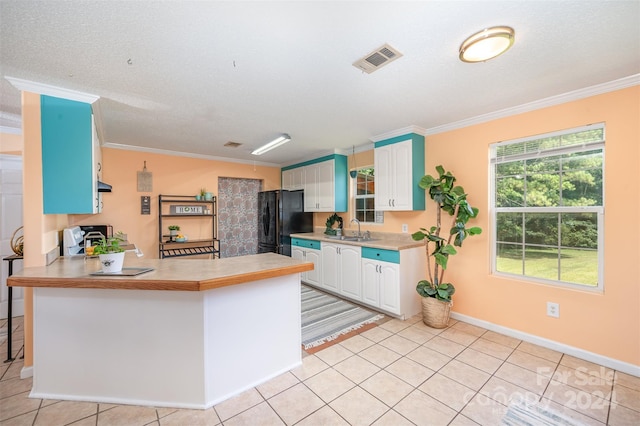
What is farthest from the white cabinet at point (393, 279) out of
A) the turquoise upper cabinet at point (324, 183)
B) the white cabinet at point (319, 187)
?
the white cabinet at point (319, 187)

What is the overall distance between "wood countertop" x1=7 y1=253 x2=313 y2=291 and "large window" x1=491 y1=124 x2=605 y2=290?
2.33 m

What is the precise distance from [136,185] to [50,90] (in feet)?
7.29

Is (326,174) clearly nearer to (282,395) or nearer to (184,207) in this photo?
(184,207)

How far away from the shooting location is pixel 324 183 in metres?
4.78

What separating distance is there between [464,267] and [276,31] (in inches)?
124

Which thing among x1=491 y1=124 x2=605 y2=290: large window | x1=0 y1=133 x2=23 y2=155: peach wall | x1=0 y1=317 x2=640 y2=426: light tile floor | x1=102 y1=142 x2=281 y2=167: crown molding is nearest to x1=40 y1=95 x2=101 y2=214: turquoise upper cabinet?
x1=0 y1=317 x2=640 y2=426: light tile floor

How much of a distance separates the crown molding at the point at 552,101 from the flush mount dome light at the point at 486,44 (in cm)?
130

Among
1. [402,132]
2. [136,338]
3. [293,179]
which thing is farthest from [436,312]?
[293,179]

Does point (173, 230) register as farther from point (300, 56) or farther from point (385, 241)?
point (300, 56)

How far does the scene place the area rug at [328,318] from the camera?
9.17ft

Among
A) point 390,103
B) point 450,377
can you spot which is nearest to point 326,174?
point 390,103

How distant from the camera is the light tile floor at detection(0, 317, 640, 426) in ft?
5.55

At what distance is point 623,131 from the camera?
217 centimetres

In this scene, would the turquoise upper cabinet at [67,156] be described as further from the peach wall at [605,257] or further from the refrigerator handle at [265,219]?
the peach wall at [605,257]
